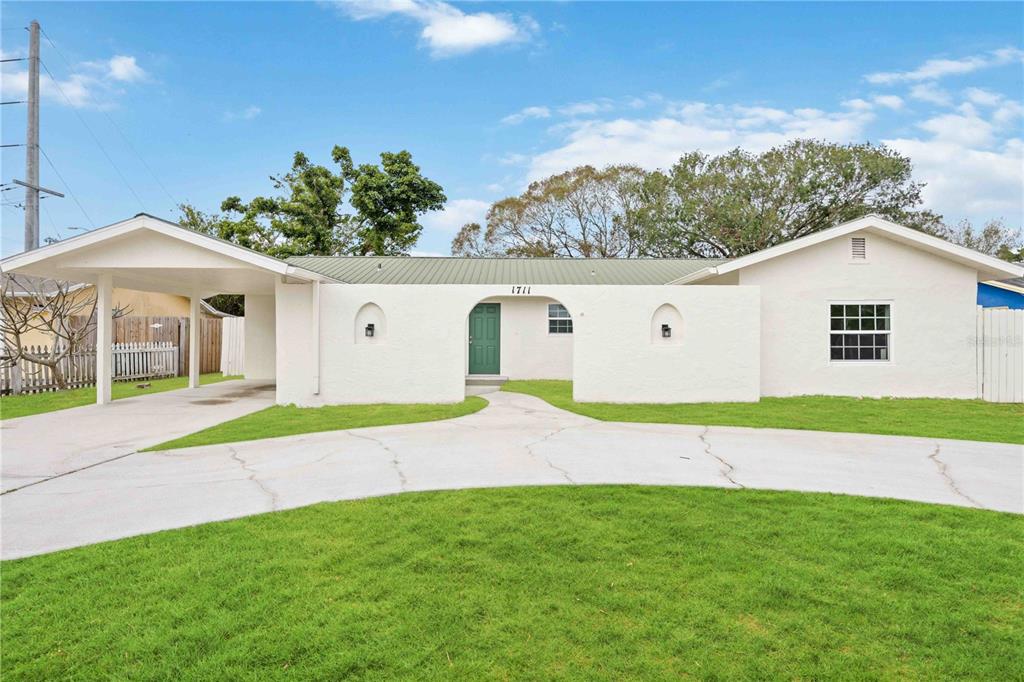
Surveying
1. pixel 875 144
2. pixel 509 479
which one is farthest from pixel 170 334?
pixel 875 144

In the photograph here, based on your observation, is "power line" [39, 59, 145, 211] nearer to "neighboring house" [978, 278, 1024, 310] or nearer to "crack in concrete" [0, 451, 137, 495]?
"crack in concrete" [0, 451, 137, 495]

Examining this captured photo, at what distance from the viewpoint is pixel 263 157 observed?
26.3 meters

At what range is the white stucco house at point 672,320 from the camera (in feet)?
36.2

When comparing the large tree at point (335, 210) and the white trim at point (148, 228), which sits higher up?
the large tree at point (335, 210)

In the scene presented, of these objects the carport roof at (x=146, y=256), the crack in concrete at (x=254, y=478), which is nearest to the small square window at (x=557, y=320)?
the carport roof at (x=146, y=256)

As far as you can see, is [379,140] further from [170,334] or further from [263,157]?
[170,334]

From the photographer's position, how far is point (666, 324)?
11.4 meters

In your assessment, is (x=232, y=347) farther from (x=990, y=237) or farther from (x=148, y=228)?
(x=990, y=237)

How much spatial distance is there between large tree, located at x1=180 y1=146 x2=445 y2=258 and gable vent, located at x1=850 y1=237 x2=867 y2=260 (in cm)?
2023

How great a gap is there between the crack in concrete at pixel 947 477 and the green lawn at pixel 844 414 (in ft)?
4.71

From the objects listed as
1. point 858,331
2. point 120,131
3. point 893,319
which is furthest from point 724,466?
point 120,131

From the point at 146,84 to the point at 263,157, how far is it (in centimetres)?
785

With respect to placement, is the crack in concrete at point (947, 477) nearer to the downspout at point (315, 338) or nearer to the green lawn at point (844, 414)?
the green lawn at point (844, 414)

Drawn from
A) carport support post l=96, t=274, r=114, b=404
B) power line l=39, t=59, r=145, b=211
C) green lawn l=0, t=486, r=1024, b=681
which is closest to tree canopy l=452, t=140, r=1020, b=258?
power line l=39, t=59, r=145, b=211
